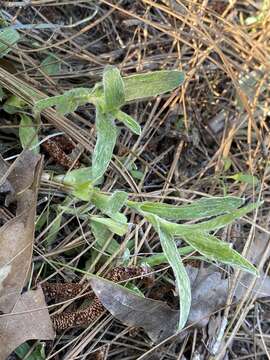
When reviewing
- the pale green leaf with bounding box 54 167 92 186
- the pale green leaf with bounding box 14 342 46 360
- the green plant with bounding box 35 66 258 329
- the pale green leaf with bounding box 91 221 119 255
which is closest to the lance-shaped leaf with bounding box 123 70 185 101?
the green plant with bounding box 35 66 258 329

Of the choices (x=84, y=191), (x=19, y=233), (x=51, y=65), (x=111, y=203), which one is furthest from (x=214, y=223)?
(x=51, y=65)

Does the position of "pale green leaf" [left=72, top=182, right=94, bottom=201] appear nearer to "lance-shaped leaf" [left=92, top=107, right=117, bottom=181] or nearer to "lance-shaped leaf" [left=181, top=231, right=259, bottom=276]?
"lance-shaped leaf" [left=92, top=107, right=117, bottom=181]

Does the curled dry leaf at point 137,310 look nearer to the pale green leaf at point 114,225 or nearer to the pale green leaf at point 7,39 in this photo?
the pale green leaf at point 114,225

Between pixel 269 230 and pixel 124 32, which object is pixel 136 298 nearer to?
pixel 269 230

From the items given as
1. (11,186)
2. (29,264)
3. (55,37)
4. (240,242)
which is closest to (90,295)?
(29,264)

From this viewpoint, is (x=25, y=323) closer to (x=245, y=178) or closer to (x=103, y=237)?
(x=103, y=237)

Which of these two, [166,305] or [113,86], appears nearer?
[113,86]
